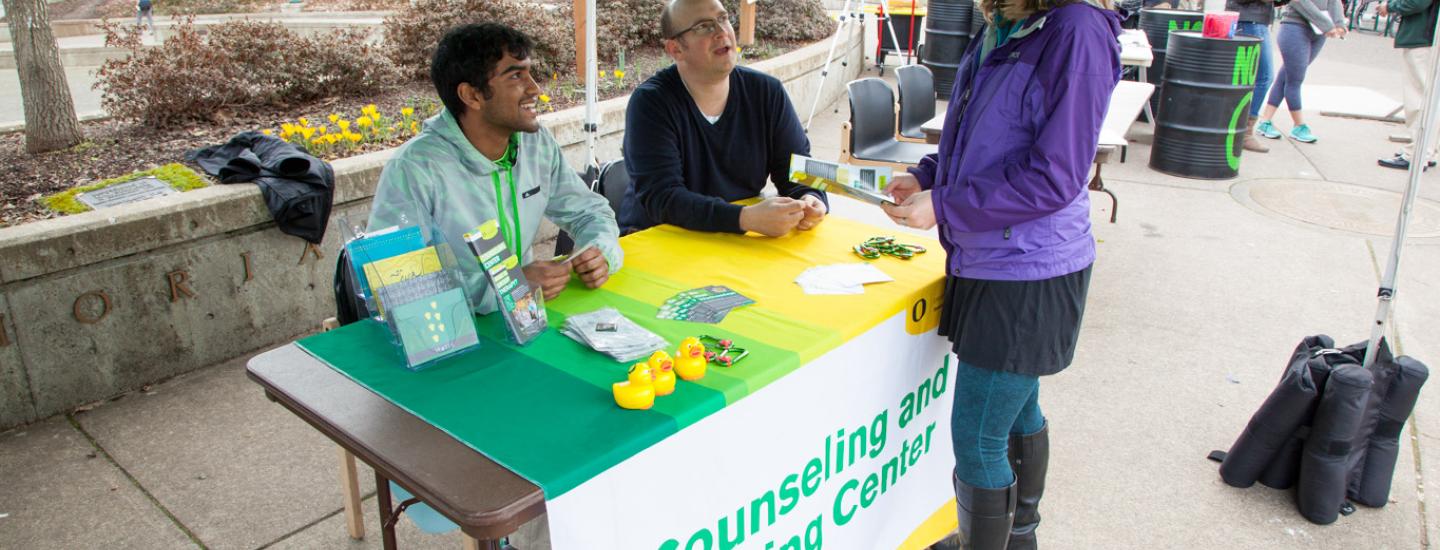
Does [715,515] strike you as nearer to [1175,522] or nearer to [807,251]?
[807,251]

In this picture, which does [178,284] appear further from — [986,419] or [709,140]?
[986,419]

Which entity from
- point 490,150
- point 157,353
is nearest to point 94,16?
point 157,353

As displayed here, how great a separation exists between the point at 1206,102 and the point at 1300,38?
135 centimetres

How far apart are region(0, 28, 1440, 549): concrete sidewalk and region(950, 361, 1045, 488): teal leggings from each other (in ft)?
2.40

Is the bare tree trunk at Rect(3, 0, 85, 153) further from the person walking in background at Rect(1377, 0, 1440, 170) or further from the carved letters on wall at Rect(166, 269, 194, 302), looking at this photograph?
the person walking in background at Rect(1377, 0, 1440, 170)

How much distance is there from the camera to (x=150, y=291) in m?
3.50

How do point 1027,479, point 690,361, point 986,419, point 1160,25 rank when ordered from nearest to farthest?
point 690,361 < point 986,419 < point 1027,479 < point 1160,25

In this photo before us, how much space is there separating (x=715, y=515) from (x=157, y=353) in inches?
113

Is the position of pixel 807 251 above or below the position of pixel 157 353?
above

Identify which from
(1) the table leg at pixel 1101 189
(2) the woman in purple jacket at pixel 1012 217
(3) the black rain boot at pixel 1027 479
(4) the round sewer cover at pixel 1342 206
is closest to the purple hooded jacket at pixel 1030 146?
(2) the woman in purple jacket at pixel 1012 217

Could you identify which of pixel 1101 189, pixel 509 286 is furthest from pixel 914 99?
pixel 509 286

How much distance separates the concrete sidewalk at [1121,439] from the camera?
2.78m

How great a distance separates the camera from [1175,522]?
2838mm

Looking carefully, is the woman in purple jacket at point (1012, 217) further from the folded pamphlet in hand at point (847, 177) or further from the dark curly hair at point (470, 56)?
the dark curly hair at point (470, 56)
